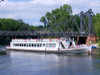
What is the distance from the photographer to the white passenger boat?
58.1 meters

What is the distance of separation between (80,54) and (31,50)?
15475 mm

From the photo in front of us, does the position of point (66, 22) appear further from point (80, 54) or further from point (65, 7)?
point (80, 54)

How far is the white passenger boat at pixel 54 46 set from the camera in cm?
5807

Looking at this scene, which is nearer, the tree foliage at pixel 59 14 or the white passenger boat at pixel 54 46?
the white passenger boat at pixel 54 46

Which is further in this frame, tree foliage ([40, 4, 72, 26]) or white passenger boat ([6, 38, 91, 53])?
tree foliage ([40, 4, 72, 26])

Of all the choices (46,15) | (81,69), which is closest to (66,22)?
(46,15)

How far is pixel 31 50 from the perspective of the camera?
218 feet

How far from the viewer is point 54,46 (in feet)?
203

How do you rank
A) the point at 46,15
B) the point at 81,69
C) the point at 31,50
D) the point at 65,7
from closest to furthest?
the point at 81,69, the point at 31,50, the point at 65,7, the point at 46,15

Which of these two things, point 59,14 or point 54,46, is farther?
point 59,14

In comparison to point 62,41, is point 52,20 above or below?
above

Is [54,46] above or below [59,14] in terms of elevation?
below

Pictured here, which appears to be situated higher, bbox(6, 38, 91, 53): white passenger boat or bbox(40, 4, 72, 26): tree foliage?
bbox(40, 4, 72, 26): tree foliage

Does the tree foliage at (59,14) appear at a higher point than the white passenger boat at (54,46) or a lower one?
higher
